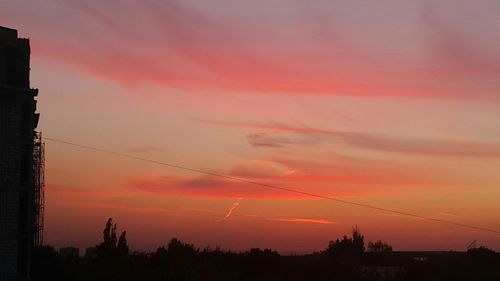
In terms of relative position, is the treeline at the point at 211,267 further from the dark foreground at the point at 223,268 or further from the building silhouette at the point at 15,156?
the building silhouette at the point at 15,156

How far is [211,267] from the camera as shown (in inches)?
2044

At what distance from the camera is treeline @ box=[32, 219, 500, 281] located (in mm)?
46844

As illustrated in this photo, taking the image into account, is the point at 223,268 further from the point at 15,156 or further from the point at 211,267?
the point at 15,156

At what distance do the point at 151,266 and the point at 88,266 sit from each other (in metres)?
4.29

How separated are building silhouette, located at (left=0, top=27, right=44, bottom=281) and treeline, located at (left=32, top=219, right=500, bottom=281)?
796cm

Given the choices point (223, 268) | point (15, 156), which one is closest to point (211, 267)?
point (223, 268)

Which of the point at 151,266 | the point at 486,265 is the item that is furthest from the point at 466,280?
the point at 151,266

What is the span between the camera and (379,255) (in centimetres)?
9169

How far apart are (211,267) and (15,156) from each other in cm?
1879

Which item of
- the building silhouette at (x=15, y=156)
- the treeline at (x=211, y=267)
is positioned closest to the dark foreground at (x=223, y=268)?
the treeline at (x=211, y=267)

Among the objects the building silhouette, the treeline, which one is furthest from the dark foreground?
the building silhouette

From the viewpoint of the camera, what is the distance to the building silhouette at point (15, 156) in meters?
37.3

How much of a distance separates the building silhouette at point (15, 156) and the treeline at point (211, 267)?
26.1ft

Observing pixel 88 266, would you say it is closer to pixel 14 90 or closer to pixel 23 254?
pixel 23 254
